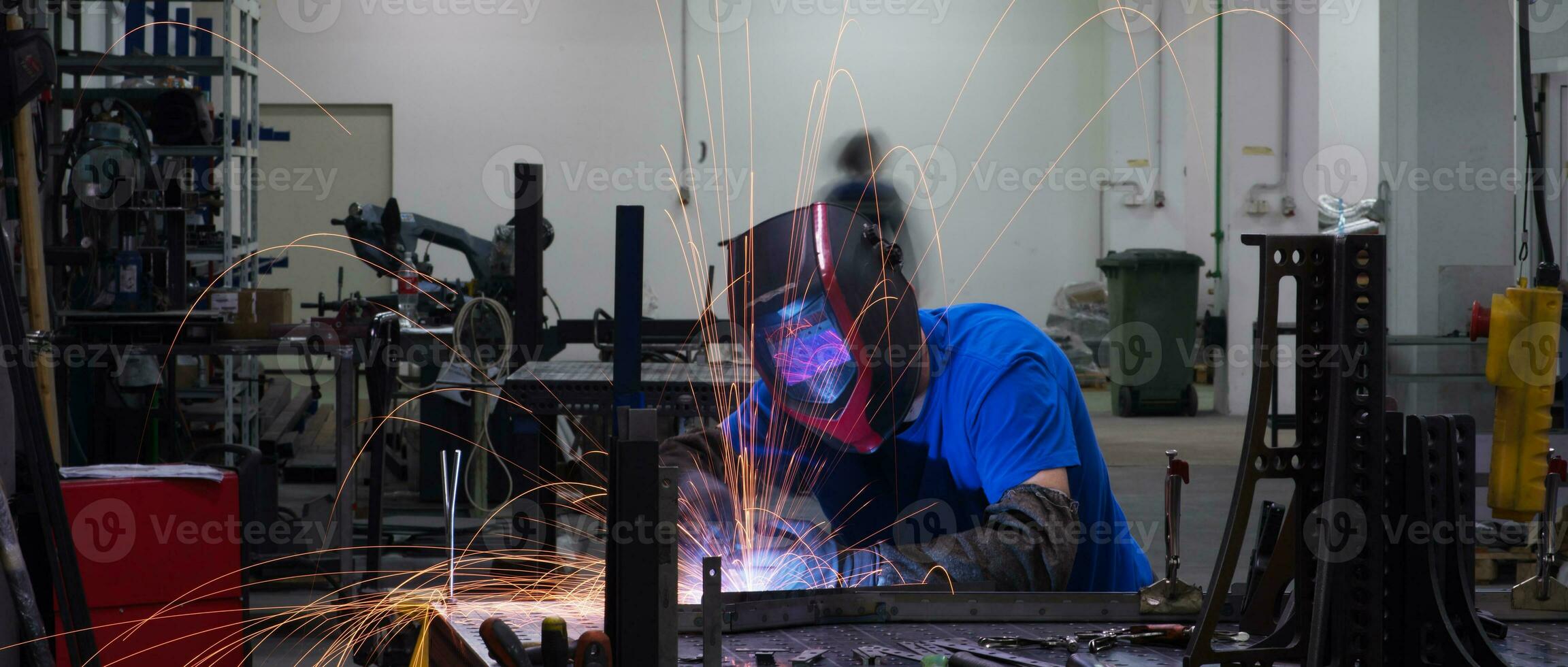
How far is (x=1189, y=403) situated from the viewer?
9.47 meters

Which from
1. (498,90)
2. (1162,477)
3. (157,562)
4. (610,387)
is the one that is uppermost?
(498,90)

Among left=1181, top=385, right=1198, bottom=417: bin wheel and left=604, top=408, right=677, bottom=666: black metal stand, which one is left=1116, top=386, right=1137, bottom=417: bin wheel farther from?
left=604, top=408, right=677, bottom=666: black metal stand

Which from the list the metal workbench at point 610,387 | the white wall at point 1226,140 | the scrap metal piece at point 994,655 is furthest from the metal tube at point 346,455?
the white wall at point 1226,140

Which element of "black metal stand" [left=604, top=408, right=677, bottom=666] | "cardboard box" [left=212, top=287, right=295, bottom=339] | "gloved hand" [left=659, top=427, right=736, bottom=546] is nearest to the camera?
"black metal stand" [left=604, top=408, right=677, bottom=666]

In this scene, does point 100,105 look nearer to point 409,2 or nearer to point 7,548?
point 7,548

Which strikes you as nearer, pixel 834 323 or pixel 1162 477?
pixel 834 323

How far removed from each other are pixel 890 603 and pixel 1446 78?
4.03 m

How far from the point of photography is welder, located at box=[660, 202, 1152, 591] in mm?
2131

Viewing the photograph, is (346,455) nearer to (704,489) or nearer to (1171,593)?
(704,489)

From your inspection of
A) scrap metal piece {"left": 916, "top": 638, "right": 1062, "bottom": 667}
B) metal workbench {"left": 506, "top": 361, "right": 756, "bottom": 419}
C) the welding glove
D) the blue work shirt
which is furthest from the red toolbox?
scrap metal piece {"left": 916, "top": 638, "right": 1062, "bottom": 667}

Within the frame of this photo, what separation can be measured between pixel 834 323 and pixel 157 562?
6.83 feet

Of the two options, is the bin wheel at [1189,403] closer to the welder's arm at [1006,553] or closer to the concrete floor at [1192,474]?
the concrete floor at [1192,474]

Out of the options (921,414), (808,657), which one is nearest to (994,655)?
(808,657)

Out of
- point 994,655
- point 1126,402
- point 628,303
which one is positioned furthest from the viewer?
point 1126,402
